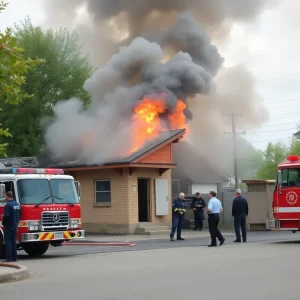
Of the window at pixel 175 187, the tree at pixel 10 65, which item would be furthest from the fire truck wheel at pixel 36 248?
the window at pixel 175 187

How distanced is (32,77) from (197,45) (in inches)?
369

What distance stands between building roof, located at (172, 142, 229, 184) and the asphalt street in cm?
2280

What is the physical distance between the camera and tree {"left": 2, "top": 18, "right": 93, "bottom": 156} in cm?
3431

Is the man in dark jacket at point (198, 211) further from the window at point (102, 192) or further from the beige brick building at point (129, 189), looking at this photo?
the window at point (102, 192)

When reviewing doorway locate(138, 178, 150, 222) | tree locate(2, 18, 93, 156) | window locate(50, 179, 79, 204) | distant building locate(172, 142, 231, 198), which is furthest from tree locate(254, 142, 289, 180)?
window locate(50, 179, 79, 204)

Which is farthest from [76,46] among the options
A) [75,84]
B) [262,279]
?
[262,279]

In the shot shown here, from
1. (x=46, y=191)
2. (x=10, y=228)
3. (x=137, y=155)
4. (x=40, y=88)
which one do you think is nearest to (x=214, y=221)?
(x=46, y=191)

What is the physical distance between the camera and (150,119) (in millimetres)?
28734

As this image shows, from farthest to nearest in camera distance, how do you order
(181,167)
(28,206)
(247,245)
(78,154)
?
(181,167) < (78,154) < (247,245) < (28,206)

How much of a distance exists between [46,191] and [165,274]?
6.11 m

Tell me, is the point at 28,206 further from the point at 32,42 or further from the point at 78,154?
the point at 32,42

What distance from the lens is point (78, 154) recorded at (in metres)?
29.1

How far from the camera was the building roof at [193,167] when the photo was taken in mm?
41656

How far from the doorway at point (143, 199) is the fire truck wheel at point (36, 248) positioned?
9655mm
